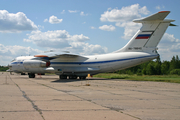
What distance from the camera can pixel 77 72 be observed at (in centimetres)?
2639

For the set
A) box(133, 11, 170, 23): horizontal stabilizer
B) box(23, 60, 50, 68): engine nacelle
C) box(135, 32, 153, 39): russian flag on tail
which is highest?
box(133, 11, 170, 23): horizontal stabilizer

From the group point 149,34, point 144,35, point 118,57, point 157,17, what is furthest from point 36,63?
point 157,17

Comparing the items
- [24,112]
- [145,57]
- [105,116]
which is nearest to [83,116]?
[105,116]

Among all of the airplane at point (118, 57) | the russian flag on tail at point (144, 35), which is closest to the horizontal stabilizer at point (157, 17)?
the airplane at point (118, 57)

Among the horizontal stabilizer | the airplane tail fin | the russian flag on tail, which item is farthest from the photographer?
the russian flag on tail

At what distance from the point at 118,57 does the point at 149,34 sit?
448cm

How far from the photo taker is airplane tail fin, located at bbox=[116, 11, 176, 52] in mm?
22266

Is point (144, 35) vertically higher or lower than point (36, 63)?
higher

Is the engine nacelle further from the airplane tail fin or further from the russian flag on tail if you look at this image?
the russian flag on tail

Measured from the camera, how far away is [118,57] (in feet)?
78.7

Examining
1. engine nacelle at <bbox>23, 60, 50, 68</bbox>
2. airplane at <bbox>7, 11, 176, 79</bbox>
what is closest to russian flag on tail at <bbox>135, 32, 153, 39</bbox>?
airplane at <bbox>7, 11, 176, 79</bbox>

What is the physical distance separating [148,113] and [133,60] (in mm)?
17844

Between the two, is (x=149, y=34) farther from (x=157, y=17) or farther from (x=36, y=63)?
(x=36, y=63)

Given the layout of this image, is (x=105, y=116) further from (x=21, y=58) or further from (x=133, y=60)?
(x=21, y=58)
